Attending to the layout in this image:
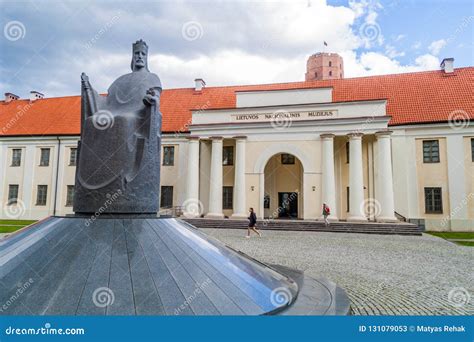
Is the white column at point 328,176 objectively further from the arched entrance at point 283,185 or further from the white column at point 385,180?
the arched entrance at point 283,185

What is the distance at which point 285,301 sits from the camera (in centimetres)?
424

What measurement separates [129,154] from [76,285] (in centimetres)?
213

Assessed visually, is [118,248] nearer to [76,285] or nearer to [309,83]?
[76,285]

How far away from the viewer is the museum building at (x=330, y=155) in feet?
72.8

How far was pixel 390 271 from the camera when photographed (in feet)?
27.5

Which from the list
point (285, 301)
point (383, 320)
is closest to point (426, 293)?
point (383, 320)

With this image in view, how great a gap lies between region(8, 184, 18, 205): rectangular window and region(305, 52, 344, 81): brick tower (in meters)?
47.6

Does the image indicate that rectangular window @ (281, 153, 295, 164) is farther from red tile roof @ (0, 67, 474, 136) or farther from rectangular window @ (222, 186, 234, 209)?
red tile roof @ (0, 67, 474, 136)

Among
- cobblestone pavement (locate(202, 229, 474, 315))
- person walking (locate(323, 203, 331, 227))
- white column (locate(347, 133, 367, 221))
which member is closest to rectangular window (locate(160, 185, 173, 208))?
person walking (locate(323, 203, 331, 227))

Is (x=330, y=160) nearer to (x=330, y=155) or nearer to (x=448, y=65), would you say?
(x=330, y=155)

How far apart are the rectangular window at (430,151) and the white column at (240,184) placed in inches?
506

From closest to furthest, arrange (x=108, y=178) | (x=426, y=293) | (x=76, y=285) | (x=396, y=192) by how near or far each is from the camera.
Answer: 1. (x=76, y=285)
2. (x=108, y=178)
3. (x=426, y=293)
4. (x=396, y=192)

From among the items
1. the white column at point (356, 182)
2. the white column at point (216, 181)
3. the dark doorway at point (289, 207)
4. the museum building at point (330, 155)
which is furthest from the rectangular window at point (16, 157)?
the white column at point (356, 182)

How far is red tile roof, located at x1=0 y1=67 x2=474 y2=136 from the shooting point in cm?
2402
